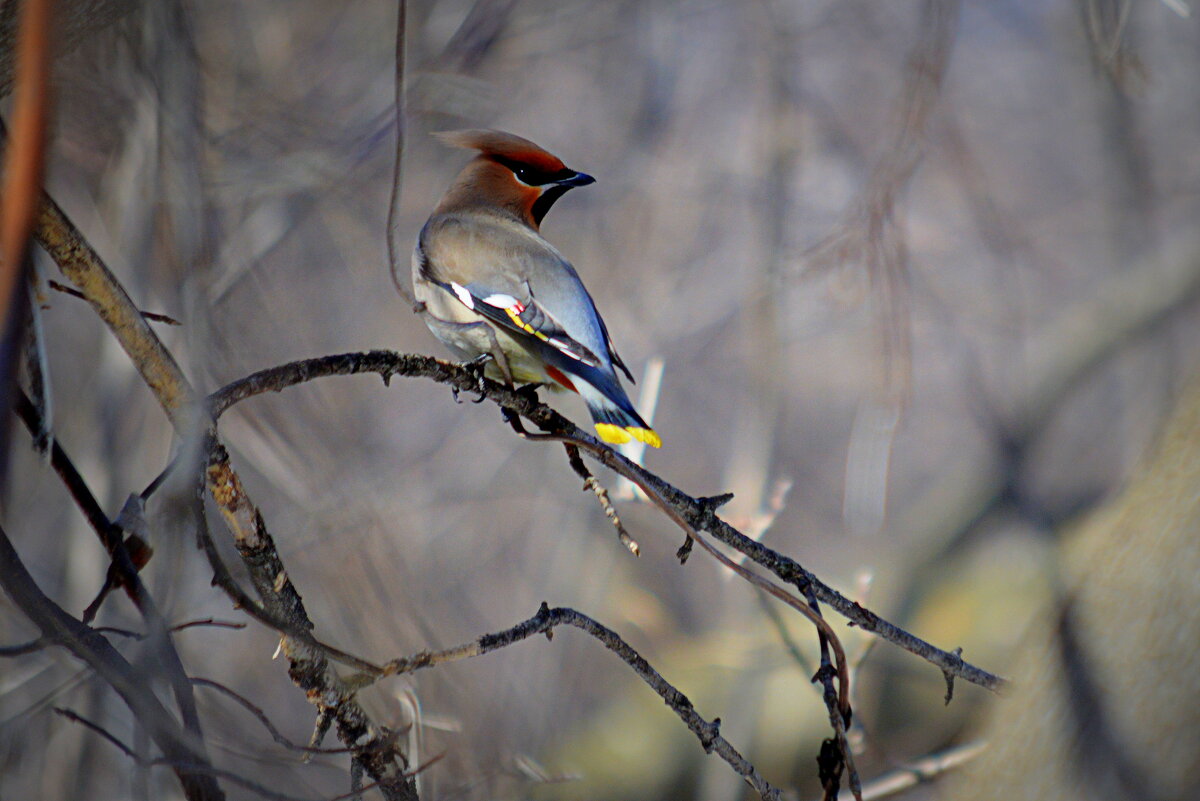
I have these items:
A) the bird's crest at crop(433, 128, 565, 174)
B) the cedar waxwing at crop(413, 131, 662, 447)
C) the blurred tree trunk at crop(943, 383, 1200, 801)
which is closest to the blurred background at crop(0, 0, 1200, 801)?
the cedar waxwing at crop(413, 131, 662, 447)

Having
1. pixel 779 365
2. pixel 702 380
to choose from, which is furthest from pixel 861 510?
pixel 702 380

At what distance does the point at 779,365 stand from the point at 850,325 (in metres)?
1.77

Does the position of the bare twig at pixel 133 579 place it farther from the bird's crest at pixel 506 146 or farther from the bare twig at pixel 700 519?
the bird's crest at pixel 506 146

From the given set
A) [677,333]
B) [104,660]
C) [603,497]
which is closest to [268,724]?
[104,660]

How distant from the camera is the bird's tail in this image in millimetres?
1956

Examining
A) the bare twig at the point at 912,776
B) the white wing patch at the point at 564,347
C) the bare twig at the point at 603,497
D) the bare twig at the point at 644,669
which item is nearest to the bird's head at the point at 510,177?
the white wing patch at the point at 564,347

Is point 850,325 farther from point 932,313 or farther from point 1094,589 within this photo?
point 1094,589

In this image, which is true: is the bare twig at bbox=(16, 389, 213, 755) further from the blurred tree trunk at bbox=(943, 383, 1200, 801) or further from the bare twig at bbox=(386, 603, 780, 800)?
the blurred tree trunk at bbox=(943, 383, 1200, 801)

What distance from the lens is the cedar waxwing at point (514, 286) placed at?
6.71ft

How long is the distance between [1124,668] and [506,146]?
164 centimetres

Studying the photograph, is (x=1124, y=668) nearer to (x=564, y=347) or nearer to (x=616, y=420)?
(x=616, y=420)

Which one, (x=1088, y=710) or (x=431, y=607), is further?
(x=431, y=607)

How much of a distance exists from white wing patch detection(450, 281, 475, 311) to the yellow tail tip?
0.38 meters

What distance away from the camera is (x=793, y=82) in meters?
4.55
